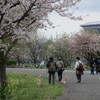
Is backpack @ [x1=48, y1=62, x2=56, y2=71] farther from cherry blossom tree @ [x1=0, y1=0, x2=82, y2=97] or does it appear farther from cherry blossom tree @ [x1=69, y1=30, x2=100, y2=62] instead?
cherry blossom tree @ [x1=69, y1=30, x2=100, y2=62]

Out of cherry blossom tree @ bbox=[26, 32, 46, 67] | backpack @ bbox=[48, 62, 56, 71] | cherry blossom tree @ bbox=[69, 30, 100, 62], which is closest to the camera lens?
backpack @ bbox=[48, 62, 56, 71]

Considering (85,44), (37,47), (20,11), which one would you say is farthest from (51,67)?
(37,47)

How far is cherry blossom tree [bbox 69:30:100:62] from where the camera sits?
43.9 meters

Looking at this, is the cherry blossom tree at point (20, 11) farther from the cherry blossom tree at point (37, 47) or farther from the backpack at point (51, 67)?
the cherry blossom tree at point (37, 47)

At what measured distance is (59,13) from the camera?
27.3ft

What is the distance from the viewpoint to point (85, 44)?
45031mm

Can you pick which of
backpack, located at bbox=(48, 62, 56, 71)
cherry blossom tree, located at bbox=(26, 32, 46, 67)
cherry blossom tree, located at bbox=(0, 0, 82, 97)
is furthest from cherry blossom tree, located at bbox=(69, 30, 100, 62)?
cherry blossom tree, located at bbox=(0, 0, 82, 97)

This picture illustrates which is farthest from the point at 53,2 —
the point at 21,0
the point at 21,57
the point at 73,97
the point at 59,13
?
the point at 21,57

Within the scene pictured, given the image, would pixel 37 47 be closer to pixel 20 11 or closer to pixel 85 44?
pixel 85 44

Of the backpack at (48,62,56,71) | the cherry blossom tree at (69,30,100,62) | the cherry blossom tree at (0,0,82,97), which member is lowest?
the backpack at (48,62,56,71)

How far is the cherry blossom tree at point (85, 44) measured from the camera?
144 feet

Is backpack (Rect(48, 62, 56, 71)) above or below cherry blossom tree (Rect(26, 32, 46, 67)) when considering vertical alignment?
below

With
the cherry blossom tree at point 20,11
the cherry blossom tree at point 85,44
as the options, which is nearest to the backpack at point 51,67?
the cherry blossom tree at point 20,11

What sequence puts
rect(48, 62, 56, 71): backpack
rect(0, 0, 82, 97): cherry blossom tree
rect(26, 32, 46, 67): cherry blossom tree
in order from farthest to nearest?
rect(26, 32, 46, 67): cherry blossom tree → rect(48, 62, 56, 71): backpack → rect(0, 0, 82, 97): cherry blossom tree
